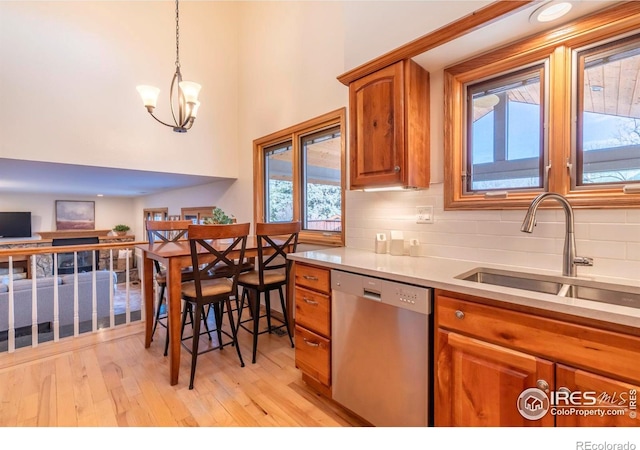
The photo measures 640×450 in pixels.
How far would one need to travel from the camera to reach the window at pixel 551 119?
1.27 m

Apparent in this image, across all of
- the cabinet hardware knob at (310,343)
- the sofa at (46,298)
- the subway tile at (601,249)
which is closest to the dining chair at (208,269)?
the cabinet hardware knob at (310,343)

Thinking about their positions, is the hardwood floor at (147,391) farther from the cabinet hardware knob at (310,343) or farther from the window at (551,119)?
the window at (551,119)

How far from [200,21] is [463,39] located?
3.50 metres

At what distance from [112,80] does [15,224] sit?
6.87m

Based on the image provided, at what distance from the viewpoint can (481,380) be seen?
112cm

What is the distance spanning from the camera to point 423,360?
4.20ft

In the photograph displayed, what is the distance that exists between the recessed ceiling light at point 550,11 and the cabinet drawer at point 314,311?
1.75m

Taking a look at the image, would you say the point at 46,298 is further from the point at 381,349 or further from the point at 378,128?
the point at 378,128

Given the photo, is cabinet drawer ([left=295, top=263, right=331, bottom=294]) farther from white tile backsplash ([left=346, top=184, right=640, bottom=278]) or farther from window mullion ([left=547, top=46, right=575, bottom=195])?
window mullion ([left=547, top=46, right=575, bottom=195])

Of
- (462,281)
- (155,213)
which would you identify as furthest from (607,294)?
(155,213)

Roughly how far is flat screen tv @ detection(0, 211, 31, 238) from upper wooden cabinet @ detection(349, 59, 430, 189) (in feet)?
30.5

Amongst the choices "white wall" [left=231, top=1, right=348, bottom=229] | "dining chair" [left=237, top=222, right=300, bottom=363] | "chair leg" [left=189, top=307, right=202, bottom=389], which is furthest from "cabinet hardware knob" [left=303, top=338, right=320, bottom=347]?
"white wall" [left=231, top=1, right=348, bottom=229]

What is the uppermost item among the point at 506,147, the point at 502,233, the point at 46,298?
the point at 506,147

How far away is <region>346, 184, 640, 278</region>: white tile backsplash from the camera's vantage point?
1259 mm
